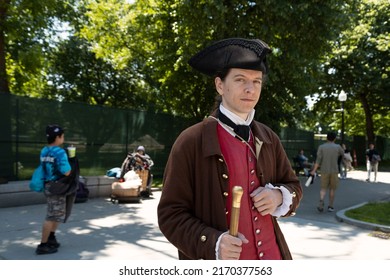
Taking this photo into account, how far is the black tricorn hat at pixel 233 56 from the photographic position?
1.99 meters

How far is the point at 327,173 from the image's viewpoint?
9.85m

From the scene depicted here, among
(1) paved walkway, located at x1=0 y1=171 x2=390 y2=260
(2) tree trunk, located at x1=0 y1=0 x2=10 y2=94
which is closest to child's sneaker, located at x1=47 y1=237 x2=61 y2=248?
(1) paved walkway, located at x1=0 y1=171 x2=390 y2=260

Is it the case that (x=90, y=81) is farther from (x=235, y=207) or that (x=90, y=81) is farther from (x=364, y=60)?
(x=235, y=207)

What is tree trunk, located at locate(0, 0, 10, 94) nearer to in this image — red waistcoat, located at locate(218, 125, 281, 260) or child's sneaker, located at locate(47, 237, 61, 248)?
child's sneaker, located at locate(47, 237, 61, 248)

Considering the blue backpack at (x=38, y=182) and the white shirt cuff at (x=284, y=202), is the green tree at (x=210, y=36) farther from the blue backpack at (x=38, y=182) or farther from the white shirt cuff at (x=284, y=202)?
the white shirt cuff at (x=284, y=202)

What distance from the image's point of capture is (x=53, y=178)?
5.85m

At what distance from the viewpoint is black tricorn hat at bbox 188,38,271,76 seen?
199cm

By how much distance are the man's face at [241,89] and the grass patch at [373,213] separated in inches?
296

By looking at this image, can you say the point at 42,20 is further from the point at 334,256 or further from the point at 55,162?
the point at 334,256

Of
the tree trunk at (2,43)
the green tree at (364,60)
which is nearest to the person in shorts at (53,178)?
the tree trunk at (2,43)

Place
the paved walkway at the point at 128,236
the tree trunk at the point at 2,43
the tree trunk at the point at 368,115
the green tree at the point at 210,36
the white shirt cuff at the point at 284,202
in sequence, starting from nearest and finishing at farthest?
the white shirt cuff at the point at 284,202 < the paved walkway at the point at 128,236 < the tree trunk at the point at 2,43 < the green tree at the point at 210,36 < the tree trunk at the point at 368,115

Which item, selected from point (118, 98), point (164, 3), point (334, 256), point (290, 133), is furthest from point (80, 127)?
point (118, 98)

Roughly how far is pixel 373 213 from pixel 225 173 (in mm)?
8793

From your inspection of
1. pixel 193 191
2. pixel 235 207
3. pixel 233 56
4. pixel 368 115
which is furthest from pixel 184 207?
pixel 368 115
